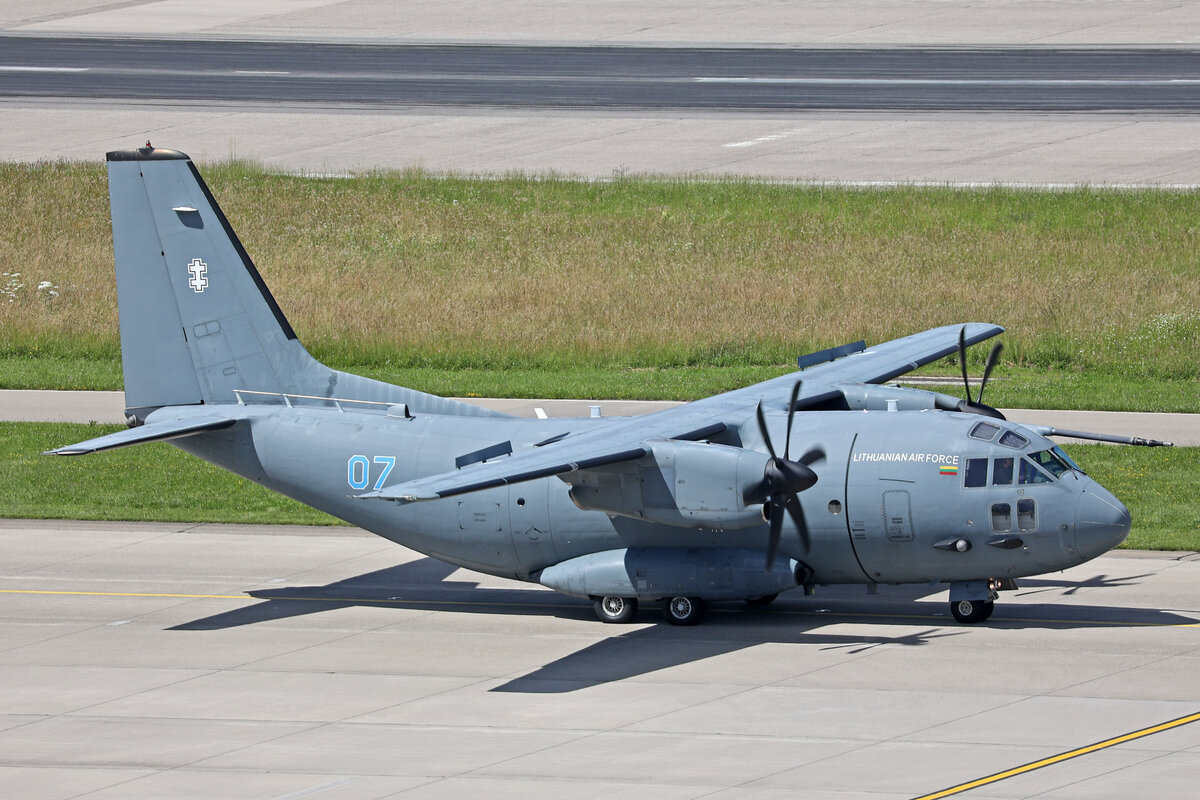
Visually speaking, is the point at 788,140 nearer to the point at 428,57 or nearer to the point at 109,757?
the point at 428,57

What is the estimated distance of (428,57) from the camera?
7362cm

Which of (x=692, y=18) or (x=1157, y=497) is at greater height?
(x=692, y=18)

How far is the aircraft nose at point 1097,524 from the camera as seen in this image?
69.3 ft

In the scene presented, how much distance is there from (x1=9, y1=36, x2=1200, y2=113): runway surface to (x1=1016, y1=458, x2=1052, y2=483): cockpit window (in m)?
43.3

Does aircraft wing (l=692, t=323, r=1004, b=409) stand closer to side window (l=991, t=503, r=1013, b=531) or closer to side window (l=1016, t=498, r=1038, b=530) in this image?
side window (l=991, t=503, r=1013, b=531)

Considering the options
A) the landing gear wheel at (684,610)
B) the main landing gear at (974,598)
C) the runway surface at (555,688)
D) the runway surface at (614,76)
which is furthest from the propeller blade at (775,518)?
the runway surface at (614,76)

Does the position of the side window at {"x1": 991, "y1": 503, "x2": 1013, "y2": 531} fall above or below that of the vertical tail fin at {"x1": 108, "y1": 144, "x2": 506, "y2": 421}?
below

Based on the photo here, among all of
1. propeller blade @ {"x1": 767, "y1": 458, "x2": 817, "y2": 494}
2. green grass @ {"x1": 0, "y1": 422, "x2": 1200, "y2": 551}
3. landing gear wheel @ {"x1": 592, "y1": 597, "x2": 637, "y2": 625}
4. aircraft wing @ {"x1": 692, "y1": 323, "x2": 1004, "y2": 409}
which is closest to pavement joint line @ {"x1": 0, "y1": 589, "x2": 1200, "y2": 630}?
landing gear wheel @ {"x1": 592, "y1": 597, "x2": 637, "y2": 625}

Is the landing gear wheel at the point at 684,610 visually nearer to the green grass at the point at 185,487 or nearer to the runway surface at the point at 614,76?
the green grass at the point at 185,487

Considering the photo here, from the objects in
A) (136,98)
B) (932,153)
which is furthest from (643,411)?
(136,98)

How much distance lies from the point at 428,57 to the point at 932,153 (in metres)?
27.8

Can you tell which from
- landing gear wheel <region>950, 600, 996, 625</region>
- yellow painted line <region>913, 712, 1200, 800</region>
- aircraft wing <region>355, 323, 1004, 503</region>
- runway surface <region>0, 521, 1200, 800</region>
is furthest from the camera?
landing gear wheel <region>950, 600, 996, 625</region>

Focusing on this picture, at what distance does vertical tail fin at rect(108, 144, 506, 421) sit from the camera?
24797 millimetres

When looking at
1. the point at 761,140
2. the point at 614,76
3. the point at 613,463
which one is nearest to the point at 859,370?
the point at 613,463
